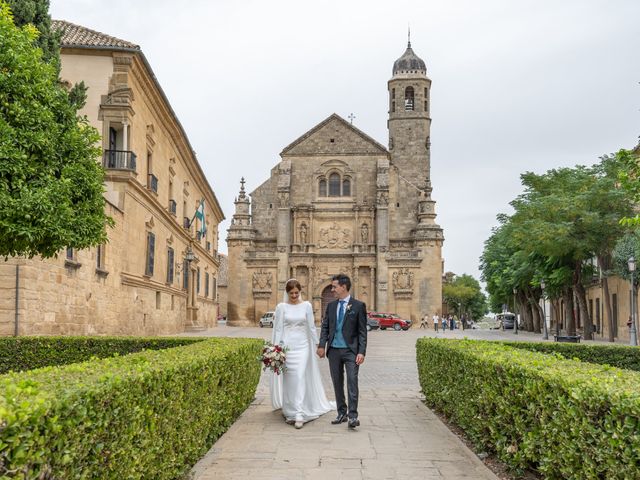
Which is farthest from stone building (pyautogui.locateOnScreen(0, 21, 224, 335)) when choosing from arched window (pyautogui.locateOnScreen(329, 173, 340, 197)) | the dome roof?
the dome roof

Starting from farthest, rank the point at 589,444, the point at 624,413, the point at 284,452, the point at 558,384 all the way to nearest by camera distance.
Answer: the point at 284,452, the point at 558,384, the point at 589,444, the point at 624,413

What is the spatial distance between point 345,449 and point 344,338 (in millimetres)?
1817

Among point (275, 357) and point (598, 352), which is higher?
point (275, 357)

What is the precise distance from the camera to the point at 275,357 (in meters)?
9.14

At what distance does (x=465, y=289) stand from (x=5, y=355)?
3077 inches

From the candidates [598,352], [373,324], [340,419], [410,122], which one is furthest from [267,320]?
[340,419]

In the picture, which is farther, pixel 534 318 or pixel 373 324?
pixel 534 318

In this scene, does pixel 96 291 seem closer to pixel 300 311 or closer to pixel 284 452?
pixel 300 311

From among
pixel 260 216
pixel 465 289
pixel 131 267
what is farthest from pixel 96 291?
pixel 465 289

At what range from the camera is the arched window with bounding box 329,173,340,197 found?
5459 centimetres

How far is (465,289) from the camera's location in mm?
87062

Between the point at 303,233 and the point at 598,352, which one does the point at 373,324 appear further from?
the point at 598,352

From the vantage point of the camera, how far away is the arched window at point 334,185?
54594mm

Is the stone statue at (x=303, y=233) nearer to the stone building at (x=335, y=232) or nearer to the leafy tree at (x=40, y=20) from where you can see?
the stone building at (x=335, y=232)
